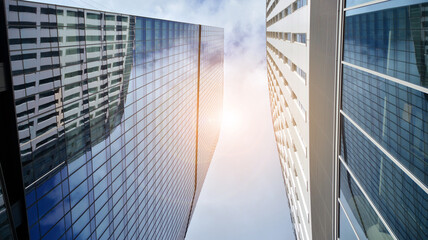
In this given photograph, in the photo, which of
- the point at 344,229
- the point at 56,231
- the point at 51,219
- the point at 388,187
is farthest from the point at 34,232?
the point at 388,187

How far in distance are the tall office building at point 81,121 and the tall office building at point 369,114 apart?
18.2 m

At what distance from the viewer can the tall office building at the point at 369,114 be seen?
857cm

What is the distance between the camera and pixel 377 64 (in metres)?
10.9

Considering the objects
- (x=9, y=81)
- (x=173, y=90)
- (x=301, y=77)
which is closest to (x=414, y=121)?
(x=301, y=77)

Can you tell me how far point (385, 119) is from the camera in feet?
34.9

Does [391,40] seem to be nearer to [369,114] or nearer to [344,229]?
[369,114]

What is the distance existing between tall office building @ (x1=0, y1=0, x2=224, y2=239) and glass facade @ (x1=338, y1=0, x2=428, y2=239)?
59.5ft

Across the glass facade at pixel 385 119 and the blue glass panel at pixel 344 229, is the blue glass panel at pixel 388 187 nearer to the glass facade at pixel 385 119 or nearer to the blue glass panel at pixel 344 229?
the glass facade at pixel 385 119

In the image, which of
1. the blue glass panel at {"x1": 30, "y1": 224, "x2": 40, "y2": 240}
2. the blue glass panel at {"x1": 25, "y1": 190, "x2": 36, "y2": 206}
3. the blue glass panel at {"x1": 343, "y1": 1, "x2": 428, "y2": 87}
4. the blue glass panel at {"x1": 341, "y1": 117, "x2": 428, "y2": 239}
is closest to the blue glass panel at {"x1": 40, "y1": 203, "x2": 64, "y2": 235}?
the blue glass panel at {"x1": 30, "y1": 224, "x2": 40, "y2": 240}

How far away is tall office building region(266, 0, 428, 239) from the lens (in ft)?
28.1

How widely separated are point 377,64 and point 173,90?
40.4 metres

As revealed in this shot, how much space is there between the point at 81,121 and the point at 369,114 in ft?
70.2

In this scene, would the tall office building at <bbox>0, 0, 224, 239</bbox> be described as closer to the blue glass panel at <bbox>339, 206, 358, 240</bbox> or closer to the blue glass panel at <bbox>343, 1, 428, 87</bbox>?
the blue glass panel at <bbox>343, 1, 428, 87</bbox>

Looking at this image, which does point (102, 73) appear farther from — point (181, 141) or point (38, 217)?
point (181, 141)
